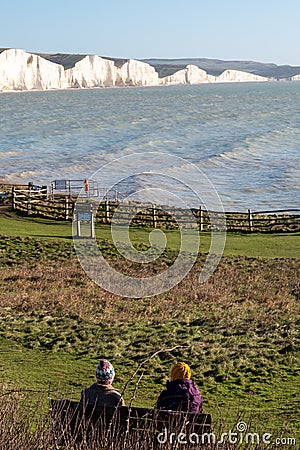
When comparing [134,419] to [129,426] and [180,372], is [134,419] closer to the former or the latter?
[129,426]

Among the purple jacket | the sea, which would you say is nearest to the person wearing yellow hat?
the purple jacket

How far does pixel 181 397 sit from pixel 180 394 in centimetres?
5

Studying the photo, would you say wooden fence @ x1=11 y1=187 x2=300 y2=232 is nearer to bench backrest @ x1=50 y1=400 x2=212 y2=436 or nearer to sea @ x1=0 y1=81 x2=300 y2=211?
sea @ x1=0 y1=81 x2=300 y2=211

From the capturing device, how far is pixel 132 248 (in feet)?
83.6

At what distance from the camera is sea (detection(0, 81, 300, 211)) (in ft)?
172

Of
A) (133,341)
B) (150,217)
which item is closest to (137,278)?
(133,341)

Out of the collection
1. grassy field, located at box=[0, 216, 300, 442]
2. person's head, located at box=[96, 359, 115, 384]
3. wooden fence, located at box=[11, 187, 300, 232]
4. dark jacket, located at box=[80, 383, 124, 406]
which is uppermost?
person's head, located at box=[96, 359, 115, 384]

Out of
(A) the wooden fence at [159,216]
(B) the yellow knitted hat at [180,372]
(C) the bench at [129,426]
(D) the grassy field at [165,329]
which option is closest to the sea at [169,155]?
Answer: (A) the wooden fence at [159,216]

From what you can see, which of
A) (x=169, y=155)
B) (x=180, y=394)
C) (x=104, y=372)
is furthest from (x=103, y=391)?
(x=169, y=155)

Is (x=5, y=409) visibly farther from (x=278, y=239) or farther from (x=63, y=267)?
(x=278, y=239)

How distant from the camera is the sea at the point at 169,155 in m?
52.4

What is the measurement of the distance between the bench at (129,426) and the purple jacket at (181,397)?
0.58m

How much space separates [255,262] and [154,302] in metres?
5.17

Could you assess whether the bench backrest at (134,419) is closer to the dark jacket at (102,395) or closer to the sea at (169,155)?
the dark jacket at (102,395)
